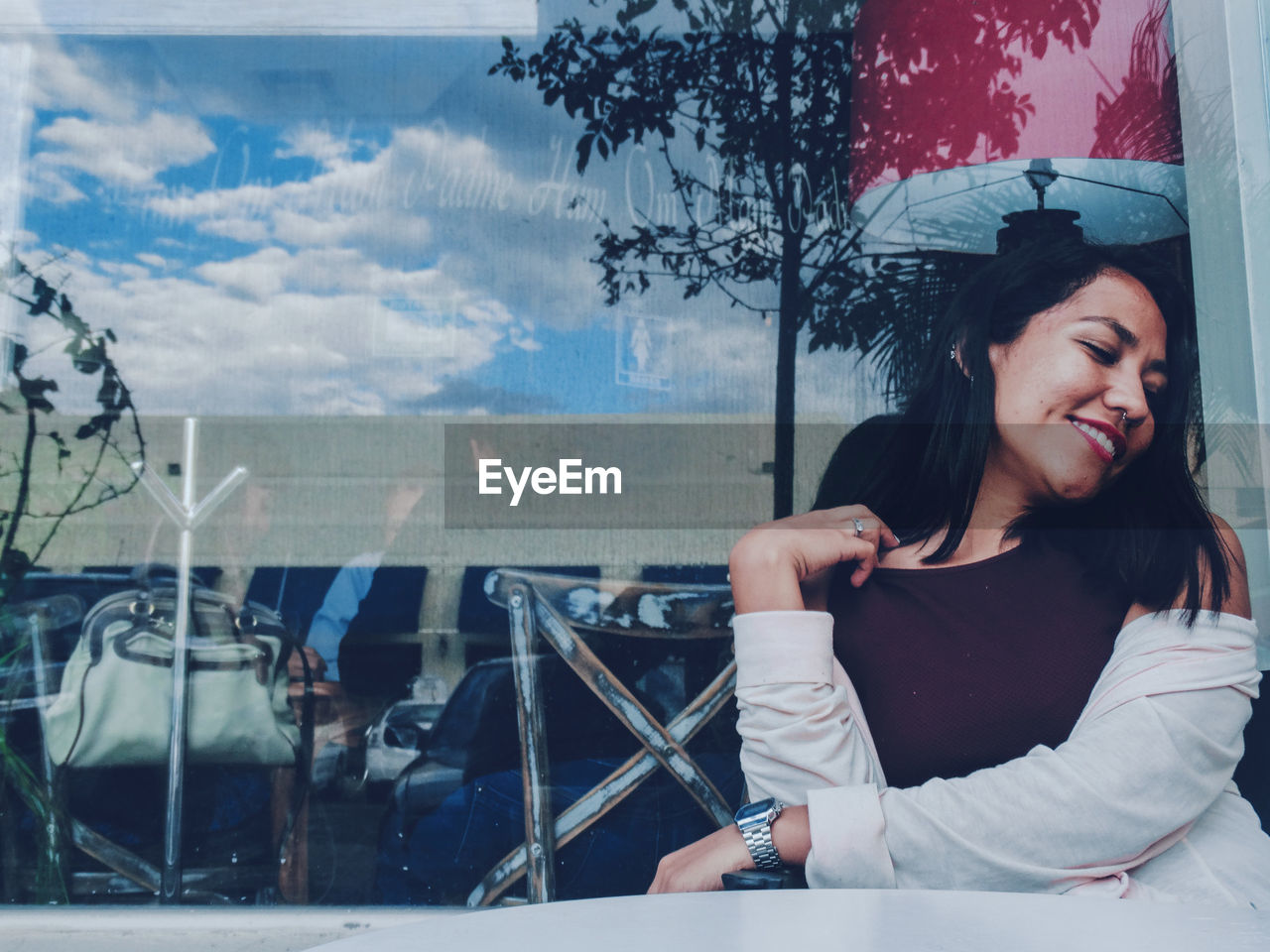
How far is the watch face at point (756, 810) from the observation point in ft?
5.60

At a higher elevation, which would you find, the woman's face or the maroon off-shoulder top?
the woman's face

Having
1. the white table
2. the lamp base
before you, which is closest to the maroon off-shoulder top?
the lamp base

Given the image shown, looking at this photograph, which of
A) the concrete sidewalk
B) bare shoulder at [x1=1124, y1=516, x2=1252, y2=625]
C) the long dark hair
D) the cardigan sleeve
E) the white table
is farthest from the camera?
the concrete sidewalk

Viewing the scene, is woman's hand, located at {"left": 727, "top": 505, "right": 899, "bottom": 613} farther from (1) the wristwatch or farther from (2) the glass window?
(1) the wristwatch

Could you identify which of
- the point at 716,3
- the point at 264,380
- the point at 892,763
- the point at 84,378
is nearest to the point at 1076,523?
the point at 892,763

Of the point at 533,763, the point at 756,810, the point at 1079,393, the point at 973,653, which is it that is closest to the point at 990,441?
the point at 1079,393

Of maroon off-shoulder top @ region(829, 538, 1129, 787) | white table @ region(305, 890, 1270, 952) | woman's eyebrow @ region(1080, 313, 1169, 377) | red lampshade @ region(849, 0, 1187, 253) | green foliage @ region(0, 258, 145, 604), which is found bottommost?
white table @ region(305, 890, 1270, 952)

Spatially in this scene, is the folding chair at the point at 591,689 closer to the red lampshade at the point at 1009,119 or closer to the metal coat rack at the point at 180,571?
the metal coat rack at the point at 180,571

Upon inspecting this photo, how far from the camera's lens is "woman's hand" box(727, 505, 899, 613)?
6.41ft

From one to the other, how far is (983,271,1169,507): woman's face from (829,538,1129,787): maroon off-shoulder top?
0.15 meters

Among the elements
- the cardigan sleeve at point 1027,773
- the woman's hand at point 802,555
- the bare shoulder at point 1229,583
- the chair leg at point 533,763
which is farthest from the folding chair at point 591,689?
the bare shoulder at point 1229,583

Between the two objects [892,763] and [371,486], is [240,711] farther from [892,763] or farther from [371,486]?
[892,763]

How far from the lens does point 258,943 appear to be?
216 cm

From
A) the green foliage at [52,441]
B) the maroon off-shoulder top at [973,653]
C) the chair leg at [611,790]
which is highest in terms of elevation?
the green foliage at [52,441]
